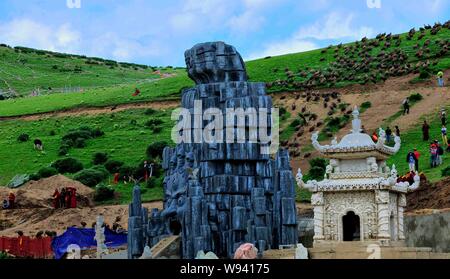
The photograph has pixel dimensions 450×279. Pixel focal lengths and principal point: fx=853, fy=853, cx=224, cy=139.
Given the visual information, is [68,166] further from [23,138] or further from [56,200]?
[23,138]

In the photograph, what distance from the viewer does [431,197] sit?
40875 millimetres

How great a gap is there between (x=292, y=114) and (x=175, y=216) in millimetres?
41891

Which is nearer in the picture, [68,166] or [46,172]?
[46,172]

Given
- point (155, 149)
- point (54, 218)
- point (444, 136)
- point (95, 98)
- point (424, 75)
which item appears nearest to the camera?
point (444, 136)

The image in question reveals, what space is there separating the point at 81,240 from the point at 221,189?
35.0 feet

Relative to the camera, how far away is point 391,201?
28.2 meters

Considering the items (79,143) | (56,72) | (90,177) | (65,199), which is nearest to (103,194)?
(65,199)

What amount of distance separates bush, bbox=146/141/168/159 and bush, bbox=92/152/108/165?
3648 millimetres

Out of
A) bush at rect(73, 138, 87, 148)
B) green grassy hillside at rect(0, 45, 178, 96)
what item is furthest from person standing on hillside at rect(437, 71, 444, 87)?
green grassy hillside at rect(0, 45, 178, 96)

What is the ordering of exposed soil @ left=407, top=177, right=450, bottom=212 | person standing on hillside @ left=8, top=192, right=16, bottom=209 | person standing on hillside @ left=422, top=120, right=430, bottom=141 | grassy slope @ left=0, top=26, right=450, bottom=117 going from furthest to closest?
grassy slope @ left=0, top=26, right=450, bottom=117, person standing on hillside @ left=8, top=192, right=16, bottom=209, person standing on hillside @ left=422, top=120, right=430, bottom=141, exposed soil @ left=407, top=177, right=450, bottom=212

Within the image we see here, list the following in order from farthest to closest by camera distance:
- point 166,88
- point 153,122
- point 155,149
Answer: point 166,88 < point 153,122 < point 155,149

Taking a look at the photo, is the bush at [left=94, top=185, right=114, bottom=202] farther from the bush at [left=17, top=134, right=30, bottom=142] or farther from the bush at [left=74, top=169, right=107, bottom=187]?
the bush at [left=17, top=134, right=30, bottom=142]

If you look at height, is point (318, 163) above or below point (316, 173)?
above

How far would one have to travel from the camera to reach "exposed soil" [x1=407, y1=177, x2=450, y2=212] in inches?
1555
